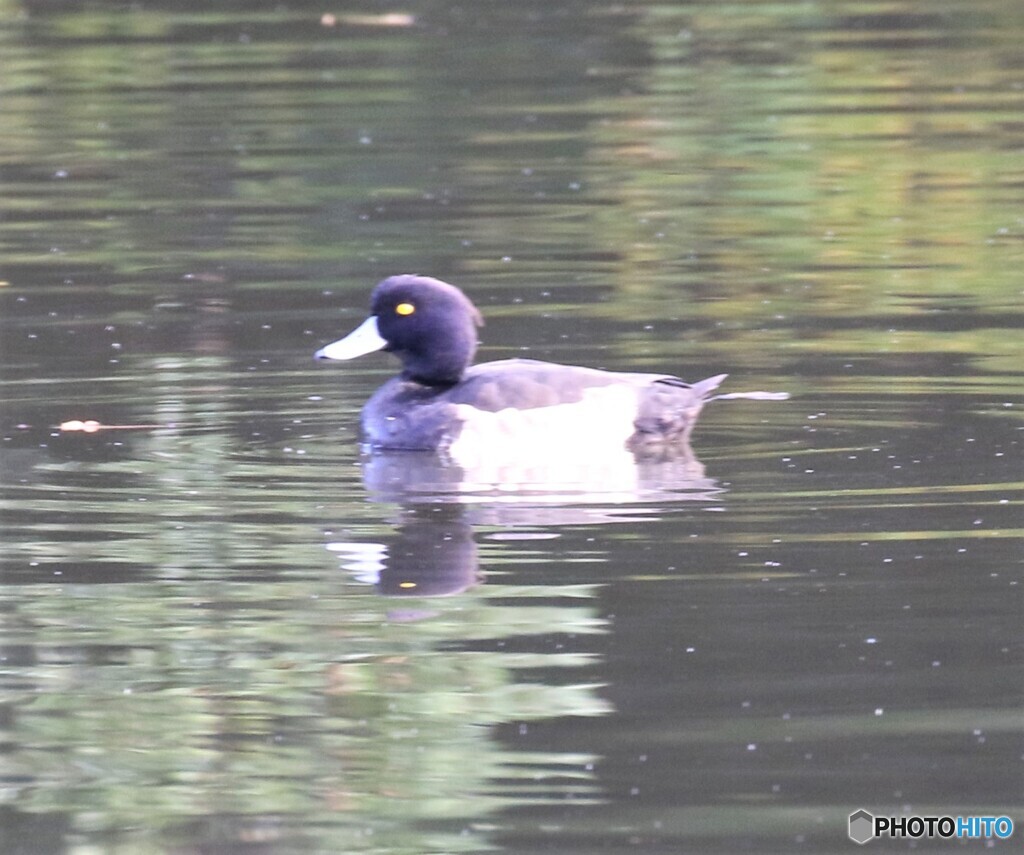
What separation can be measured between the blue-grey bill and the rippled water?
1.15 feet

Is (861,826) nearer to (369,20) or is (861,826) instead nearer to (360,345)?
(360,345)

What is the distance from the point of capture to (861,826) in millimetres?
6020

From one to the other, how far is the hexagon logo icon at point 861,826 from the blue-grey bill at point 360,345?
5245mm

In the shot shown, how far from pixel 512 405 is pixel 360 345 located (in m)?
1.02

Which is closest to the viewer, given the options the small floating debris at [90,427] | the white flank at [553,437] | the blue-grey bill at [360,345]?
the white flank at [553,437]

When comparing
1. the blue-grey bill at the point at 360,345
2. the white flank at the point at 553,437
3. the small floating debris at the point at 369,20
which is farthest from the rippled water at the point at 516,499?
the small floating debris at the point at 369,20

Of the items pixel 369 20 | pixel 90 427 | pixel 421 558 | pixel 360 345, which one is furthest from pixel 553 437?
pixel 369 20

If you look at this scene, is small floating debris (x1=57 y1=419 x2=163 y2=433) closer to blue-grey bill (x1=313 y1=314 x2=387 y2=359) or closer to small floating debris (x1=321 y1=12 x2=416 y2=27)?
blue-grey bill (x1=313 y1=314 x2=387 y2=359)

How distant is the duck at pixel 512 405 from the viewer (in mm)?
10234

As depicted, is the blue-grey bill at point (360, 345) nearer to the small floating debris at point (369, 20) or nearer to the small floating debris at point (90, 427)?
the small floating debris at point (90, 427)

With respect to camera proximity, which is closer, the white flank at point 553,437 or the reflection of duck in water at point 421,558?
the reflection of duck in water at point 421,558

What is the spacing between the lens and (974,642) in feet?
24.0

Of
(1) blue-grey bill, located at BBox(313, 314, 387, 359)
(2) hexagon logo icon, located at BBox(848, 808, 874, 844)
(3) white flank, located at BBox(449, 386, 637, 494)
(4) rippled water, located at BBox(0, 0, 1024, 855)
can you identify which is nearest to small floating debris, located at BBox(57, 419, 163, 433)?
(4) rippled water, located at BBox(0, 0, 1024, 855)

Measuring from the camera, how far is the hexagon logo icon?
595 centimetres
